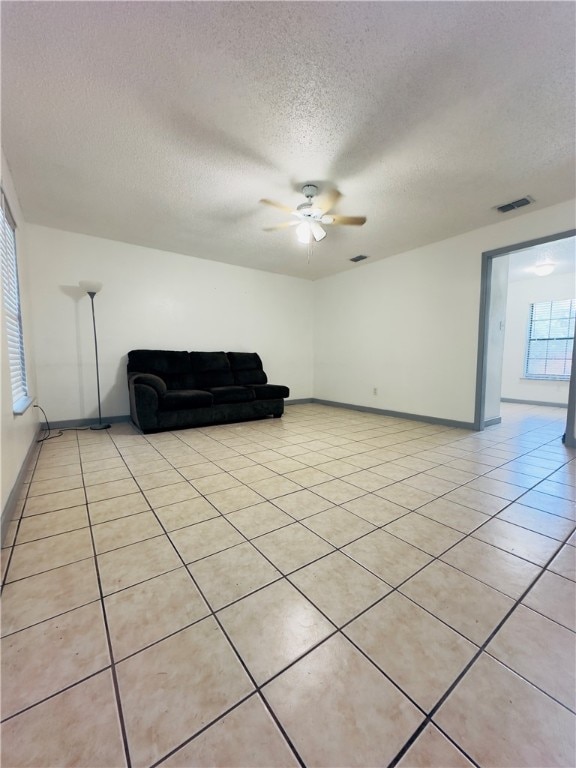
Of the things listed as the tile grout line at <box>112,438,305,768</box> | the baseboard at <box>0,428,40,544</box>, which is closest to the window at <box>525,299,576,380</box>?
the tile grout line at <box>112,438,305,768</box>

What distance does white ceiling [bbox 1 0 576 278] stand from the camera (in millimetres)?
1513

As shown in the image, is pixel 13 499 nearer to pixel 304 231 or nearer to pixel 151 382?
pixel 151 382

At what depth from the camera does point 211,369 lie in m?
4.94

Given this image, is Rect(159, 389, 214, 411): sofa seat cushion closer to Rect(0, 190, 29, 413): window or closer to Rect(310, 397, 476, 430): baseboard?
Rect(0, 190, 29, 413): window

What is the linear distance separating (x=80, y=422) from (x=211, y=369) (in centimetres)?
192

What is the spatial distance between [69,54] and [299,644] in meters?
3.01

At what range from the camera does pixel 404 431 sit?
4094 mm

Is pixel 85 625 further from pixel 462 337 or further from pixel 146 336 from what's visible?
pixel 462 337

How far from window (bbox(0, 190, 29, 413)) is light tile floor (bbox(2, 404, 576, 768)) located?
900mm

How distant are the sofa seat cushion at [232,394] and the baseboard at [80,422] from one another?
4.69 ft

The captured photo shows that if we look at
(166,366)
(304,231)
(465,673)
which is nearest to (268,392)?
(166,366)

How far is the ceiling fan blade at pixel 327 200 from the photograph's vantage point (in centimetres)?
288

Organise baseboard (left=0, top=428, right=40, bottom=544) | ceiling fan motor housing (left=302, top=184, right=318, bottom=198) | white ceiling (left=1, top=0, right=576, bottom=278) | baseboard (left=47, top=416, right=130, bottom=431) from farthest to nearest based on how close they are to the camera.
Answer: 1. baseboard (left=47, top=416, right=130, bottom=431)
2. ceiling fan motor housing (left=302, top=184, right=318, bottom=198)
3. baseboard (left=0, top=428, right=40, bottom=544)
4. white ceiling (left=1, top=0, right=576, bottom=278)

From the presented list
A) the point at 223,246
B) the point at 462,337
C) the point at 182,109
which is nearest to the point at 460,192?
the point at 462,337
